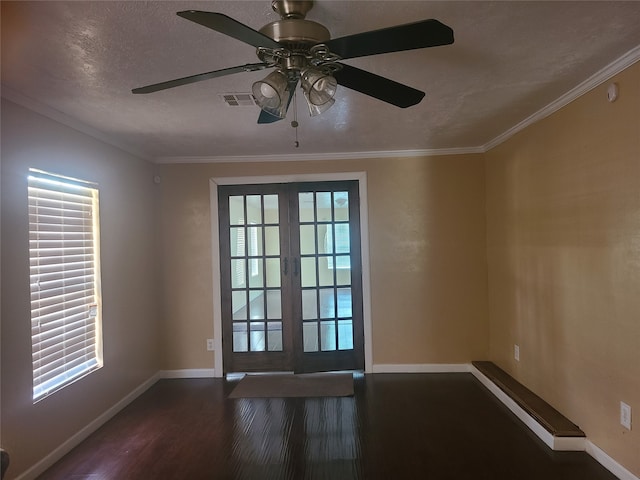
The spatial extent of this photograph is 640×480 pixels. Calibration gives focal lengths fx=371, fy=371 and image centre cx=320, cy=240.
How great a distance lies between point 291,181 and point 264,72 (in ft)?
6.75

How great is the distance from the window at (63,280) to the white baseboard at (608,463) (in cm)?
357

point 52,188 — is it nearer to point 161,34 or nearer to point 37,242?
point 37,242

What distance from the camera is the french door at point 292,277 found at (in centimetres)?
409

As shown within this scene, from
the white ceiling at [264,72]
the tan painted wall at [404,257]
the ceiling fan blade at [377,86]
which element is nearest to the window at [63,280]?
the white ceiling at [264,72]

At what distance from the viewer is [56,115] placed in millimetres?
2557

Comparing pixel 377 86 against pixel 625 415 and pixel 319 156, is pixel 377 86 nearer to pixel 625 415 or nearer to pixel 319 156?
pixel 625 415

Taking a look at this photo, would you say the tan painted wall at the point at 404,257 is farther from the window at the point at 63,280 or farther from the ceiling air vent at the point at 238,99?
the ceiling air vent at the point at 238,99

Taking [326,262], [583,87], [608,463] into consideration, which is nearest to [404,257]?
[326,262]

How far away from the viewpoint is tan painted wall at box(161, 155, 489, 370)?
13.2ft

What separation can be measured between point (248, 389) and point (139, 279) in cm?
154

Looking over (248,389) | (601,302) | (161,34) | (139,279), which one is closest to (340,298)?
(248,389)

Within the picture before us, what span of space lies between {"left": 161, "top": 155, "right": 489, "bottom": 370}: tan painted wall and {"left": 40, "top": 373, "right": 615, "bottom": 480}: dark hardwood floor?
0.55 m

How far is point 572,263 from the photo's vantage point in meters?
2.56

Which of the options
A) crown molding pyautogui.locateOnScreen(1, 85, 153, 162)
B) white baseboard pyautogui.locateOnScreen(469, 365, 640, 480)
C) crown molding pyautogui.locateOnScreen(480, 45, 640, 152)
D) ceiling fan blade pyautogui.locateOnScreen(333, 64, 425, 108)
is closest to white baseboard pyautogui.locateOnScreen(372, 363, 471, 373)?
white baseboard pyautogui.locateOnScreen(469, 365, 640, 480)
